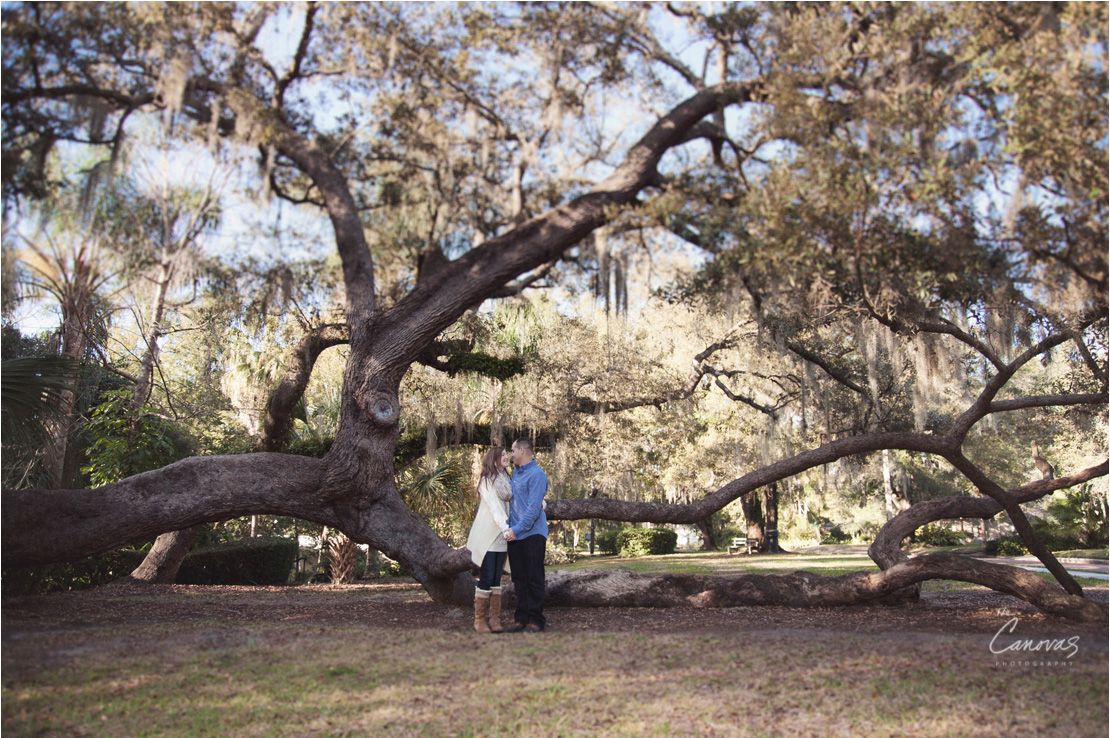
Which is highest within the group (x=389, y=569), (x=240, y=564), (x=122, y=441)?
(x=122, y=441)

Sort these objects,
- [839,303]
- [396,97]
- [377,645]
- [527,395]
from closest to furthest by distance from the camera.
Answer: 1. [377,645]
2. [839,303]
3. [396,97]
4. [527,395]

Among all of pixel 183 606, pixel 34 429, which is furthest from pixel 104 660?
pixel 183 606

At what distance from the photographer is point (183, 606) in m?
7.05

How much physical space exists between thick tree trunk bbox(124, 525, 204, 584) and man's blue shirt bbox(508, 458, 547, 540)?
6256mm

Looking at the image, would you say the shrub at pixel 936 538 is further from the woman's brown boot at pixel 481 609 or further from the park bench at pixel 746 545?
the woman's brown boot at pixel 481 609

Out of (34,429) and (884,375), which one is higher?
(884,375)

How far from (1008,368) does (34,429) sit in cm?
851

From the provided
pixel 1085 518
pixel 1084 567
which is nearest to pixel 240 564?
pixel 1084 567

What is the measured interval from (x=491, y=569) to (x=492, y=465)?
0.82 m

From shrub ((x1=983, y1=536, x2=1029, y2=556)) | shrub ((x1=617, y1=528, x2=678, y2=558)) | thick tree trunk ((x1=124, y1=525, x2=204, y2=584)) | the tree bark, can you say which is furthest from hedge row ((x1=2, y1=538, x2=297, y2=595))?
shrub ((x1=983, y1=536, x2=1029, y2=556))

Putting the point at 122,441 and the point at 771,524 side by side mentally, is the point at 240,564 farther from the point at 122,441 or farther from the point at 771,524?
the point at 771,524

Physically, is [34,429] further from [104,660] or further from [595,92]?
[595,92]

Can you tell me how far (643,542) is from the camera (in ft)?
83.6

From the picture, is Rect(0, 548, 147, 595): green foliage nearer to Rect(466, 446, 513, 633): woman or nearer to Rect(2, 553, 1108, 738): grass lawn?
Rect(2, 553, 1108, 738): grass lawn
